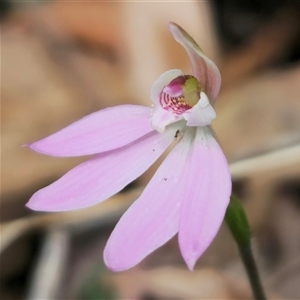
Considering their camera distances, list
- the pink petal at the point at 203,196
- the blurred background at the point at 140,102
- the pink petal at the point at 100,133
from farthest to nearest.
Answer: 1. the blurred background at the point at 140,102
2. the pink petal at the point at 100,133
3. the pink petal at the point at 203,196

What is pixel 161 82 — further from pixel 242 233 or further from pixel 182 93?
pixel 242 233

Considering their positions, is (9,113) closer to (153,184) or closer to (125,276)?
(125,276)

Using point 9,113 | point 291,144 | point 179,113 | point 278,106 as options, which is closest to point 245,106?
point 278,106

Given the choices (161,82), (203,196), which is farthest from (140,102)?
(203,196)

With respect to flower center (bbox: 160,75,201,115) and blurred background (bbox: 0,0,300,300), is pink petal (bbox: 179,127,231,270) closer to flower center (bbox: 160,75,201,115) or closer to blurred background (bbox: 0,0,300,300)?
flower center (bbox: 160,75,201,115)

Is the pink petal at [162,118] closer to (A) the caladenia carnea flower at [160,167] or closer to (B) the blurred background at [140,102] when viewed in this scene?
(A) the caladenia carnea flower at [160,167]

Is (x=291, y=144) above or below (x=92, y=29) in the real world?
below

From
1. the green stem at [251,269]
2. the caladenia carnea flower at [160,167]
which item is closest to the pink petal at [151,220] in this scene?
the caladenia carnea flower at [160,167]
